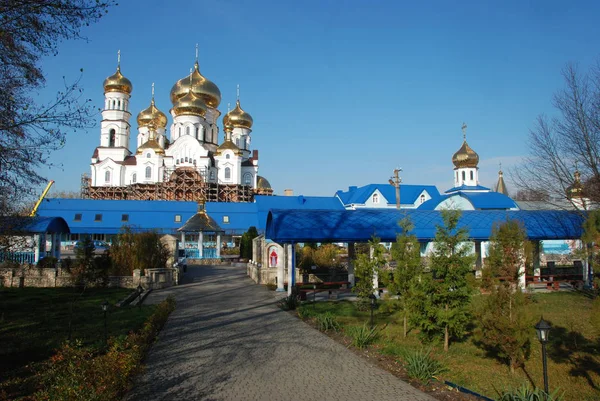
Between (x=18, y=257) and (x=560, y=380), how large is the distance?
1000 inches

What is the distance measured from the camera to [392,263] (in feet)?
69.9

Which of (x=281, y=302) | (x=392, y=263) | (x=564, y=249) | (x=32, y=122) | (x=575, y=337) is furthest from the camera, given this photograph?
(x=564, y=249)

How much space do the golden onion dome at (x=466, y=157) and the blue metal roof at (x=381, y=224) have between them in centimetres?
3304

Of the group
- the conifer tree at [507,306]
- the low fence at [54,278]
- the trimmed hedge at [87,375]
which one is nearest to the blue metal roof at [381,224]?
A: the low fence at [54,278]

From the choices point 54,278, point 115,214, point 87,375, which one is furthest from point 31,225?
point 115,214

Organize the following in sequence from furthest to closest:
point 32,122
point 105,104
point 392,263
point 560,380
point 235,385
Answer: point 105,104 → point 392,263 → point 32,122 → point 560,380 → point 235,385

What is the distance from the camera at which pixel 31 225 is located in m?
20.2

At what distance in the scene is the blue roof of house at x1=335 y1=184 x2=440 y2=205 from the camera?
59.0 meters

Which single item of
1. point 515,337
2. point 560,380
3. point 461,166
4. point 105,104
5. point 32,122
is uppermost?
point 105,104

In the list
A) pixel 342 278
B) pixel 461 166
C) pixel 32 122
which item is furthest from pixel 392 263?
pixel 461 166

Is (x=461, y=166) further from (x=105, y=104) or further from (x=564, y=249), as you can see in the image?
(x=105, y=104)

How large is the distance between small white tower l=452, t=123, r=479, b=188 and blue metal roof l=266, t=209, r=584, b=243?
33.1 meters

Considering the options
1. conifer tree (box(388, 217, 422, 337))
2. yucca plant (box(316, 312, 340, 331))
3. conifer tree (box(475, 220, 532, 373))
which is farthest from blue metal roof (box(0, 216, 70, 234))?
conifer tree (box(475, 220, 532, 373))

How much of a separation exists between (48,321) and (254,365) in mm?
6933
